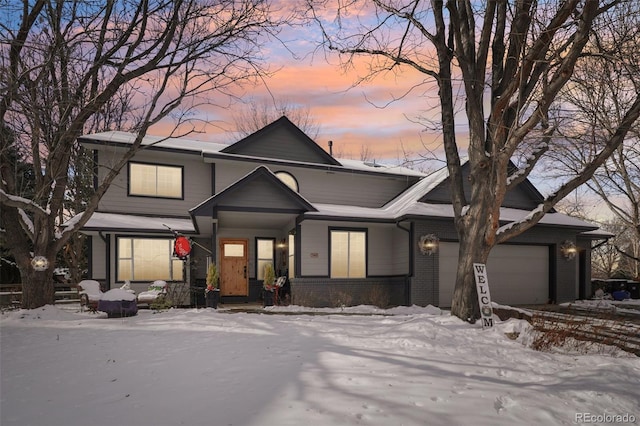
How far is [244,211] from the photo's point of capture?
43.1 ft

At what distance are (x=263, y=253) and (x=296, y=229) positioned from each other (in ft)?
9.64

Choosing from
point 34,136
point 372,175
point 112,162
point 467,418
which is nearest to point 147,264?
point 112,162

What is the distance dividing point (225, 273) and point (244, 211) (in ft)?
13.3

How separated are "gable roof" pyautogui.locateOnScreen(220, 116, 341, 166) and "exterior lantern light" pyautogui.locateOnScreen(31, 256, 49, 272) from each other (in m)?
7.76

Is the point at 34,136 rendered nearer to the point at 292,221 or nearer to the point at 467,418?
the point at 292,221

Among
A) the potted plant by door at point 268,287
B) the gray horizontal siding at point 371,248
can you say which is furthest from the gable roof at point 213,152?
the potted plant by door at point 268,287

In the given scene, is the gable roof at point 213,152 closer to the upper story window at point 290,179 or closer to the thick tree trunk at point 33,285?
the upper story window at point 290,179

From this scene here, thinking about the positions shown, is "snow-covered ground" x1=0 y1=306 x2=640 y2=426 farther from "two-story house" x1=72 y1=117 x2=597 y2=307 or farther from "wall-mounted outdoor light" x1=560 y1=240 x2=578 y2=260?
"wall-mounted outdoor light" x1=560 y1=240 x2=578 y2=260

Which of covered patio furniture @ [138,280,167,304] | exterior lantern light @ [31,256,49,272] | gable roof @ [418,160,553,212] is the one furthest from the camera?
gable roof @ [418,160,553,212]

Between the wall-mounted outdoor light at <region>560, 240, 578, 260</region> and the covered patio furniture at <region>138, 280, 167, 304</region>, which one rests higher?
the wall-mounted outdoor light at <region>560, 240, 578, 260</region>

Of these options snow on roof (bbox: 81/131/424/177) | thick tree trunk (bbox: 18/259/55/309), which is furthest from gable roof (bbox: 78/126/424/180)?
thick tree trunk (bbox: 18/259/55/309)

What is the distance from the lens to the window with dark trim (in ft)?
54.4

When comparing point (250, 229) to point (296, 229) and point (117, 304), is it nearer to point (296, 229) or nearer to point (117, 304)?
point (296, 229)

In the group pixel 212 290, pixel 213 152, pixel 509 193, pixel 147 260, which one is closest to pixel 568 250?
pixel 509 193
